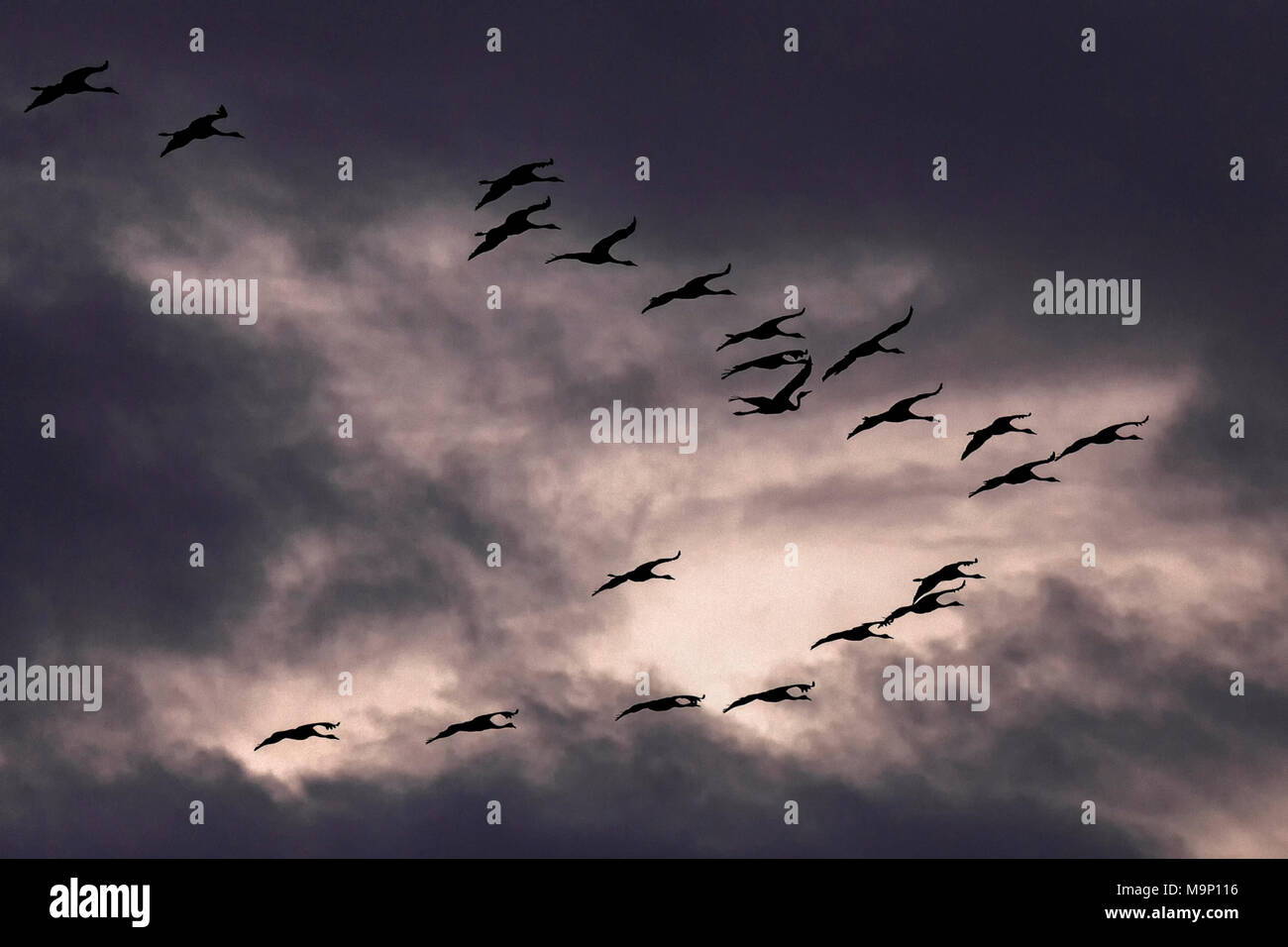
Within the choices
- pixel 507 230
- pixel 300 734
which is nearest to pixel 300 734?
pixel 300 734

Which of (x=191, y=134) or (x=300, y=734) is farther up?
(x=191, y=134)

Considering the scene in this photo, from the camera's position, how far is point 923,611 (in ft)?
202

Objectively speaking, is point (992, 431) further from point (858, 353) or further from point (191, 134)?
point (191, 134)

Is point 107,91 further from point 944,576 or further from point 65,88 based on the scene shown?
point 944,576

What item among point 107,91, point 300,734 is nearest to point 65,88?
point 107,91

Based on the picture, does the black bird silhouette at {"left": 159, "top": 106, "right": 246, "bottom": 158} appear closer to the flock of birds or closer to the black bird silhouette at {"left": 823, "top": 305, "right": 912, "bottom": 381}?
the flock of birds

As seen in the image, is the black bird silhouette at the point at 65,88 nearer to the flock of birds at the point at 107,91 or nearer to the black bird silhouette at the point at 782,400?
the flock of birds at the point at 107,91

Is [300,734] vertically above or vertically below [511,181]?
below

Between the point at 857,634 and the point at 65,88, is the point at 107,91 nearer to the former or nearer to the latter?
the point at 65,88

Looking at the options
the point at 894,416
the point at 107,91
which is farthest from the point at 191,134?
the point at 894,416
